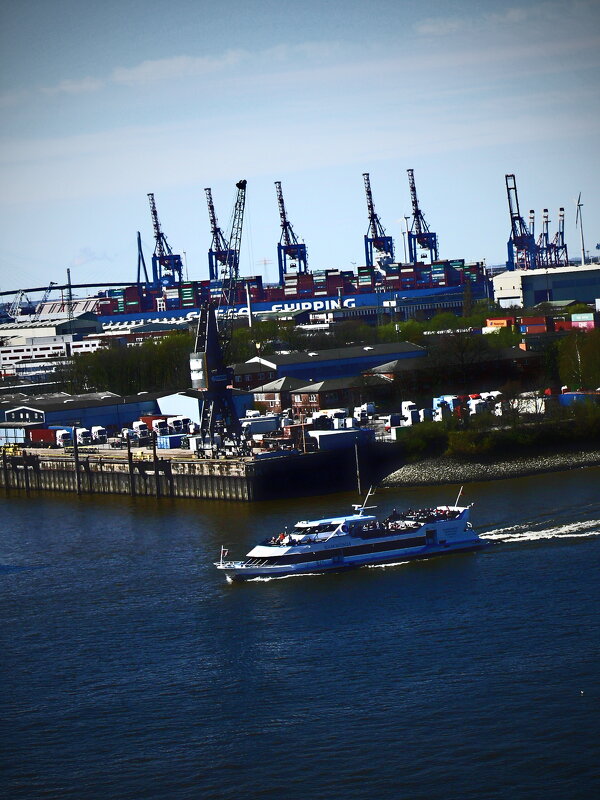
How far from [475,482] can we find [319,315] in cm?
4159

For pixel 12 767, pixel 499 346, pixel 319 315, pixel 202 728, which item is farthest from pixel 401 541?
pixel 319 315

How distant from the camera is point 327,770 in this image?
1076cm

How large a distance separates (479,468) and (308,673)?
37.7ft

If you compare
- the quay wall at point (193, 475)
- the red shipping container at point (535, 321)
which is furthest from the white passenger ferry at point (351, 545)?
the red shipping container at point (535, 321)

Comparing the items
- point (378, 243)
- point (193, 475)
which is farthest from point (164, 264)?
point (193, 475)

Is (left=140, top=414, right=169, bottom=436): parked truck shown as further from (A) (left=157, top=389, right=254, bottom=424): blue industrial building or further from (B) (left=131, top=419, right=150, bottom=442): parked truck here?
(A) (left=157, top=389, right=254, bottom=424): blue industrial building

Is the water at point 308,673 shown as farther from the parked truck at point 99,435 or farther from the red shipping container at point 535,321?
the red shipping container at point 535,321

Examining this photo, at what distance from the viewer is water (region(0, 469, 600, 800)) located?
10.8m

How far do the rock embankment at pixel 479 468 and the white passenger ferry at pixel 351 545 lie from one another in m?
5.58

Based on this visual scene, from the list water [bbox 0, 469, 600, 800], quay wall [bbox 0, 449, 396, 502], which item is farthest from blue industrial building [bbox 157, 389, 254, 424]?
water [bbox 0, 469, 600, 800]

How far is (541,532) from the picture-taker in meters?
18.0

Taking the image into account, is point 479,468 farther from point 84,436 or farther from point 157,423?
point 84,436

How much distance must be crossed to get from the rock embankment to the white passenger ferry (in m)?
5.58

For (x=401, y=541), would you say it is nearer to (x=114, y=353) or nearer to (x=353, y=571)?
(x=353, y=571)
